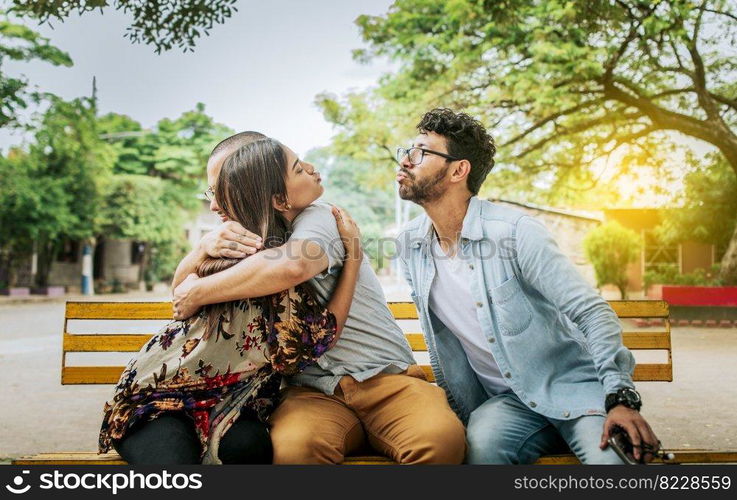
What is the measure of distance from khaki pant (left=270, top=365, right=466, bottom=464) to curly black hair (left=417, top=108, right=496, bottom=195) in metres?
0.76

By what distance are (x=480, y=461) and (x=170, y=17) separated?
3.99m

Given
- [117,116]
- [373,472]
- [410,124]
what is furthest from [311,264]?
[117,116]

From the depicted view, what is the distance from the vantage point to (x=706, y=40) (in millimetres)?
12305

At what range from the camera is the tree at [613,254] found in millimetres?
13875

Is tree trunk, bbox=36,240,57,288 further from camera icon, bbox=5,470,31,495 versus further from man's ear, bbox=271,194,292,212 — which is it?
man's ear, bbox=271,194,292,212

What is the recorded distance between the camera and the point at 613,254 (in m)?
13.9

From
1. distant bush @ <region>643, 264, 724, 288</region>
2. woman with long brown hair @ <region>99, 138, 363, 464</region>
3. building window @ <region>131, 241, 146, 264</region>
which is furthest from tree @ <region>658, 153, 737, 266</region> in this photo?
building window @ <region>131, 241, 146, 264</region>

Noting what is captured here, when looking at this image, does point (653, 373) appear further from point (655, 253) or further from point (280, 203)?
point (655, 253)

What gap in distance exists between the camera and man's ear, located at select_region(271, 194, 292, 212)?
203cm

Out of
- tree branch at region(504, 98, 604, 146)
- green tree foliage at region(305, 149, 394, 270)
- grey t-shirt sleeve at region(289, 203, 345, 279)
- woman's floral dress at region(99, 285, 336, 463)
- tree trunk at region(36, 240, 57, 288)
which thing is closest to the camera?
woman's floral dress at region(99, 285, 336, 463)

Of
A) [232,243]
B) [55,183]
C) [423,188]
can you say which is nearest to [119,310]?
[232,243]

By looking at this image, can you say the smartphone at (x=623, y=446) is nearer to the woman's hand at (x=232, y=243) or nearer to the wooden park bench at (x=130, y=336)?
the wooden park bench at (x=130, y=336)

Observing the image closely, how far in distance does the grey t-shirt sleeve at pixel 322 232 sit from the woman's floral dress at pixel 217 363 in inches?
5.9

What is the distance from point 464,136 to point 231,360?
42.9 inches
